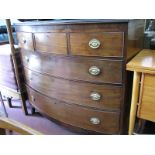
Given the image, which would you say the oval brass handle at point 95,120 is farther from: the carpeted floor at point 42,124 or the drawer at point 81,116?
the carpeted floor at point 42,124

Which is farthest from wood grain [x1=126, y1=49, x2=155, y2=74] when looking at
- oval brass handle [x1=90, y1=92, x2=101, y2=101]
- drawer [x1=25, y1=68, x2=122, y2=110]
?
oval brass handle [x1=90, y1=92, x2=101, y2=101]

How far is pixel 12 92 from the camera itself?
6.04 feet

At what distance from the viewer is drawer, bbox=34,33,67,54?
111 centimetres

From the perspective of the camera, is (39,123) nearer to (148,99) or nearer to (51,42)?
(51,42)

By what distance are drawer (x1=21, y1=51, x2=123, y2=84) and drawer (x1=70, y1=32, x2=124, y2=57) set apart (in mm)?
45

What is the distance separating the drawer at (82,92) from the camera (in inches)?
42.8

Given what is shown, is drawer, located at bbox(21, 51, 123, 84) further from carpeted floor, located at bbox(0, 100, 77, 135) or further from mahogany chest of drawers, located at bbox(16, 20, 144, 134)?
carpeted floor, located at bbox(0, 100, 77, 135)

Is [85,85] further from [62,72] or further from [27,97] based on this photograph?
[27,97]

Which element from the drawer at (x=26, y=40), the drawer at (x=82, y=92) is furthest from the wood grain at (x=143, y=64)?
the drawer at (x=26, y=40)

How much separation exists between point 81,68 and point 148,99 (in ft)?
1.43

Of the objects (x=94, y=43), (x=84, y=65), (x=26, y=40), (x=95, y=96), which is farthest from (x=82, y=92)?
(x=26, y=40)

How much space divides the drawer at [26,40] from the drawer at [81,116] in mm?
418
